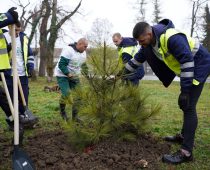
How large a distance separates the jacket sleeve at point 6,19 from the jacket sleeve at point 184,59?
1.75 meters

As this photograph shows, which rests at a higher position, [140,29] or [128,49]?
[140,29]

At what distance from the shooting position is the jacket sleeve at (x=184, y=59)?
11.5 feet

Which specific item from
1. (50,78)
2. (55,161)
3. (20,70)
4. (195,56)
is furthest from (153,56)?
(50,78)

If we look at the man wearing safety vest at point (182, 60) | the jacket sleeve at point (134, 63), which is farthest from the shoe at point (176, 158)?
the jacket sleeve at point (134, 63)

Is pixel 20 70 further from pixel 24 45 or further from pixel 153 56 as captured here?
pixel 153 56

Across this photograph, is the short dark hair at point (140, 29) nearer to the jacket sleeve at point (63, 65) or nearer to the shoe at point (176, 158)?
the shoe at point (176, 158)

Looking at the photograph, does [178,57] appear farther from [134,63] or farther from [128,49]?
[128,49]

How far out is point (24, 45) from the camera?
543 centimetres

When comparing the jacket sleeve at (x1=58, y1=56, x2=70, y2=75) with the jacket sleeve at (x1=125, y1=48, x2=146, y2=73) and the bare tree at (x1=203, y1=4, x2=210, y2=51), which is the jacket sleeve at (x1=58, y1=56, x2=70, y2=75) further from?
the bare tree at (x1=203, y1=4, x2=210, y2=51)

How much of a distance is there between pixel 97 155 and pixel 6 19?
1830 mm

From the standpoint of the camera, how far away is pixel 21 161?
3.43m

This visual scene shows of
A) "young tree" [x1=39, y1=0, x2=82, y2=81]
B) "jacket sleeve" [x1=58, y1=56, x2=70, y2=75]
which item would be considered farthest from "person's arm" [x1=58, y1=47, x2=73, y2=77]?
"young tree" [x1=39, y1=0, x2=82, y2=81]

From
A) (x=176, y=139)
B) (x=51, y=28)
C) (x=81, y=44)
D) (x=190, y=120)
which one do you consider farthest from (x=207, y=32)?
(x=190, y=120)

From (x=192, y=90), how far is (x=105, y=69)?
3.48ft
